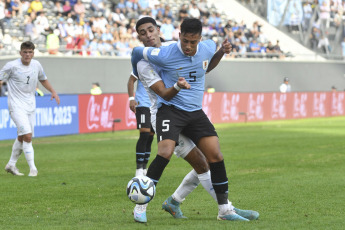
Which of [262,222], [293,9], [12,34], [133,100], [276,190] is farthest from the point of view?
[293,9]

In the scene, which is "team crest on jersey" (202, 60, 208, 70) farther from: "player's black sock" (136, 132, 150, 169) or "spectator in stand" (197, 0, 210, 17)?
"spectator in stand" (197, 0, 210, 17)

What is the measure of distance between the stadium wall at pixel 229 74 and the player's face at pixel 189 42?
2074 centimetres

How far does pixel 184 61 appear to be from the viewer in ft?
25.8

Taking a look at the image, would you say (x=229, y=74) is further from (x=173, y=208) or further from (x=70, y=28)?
(x=173, y=208)

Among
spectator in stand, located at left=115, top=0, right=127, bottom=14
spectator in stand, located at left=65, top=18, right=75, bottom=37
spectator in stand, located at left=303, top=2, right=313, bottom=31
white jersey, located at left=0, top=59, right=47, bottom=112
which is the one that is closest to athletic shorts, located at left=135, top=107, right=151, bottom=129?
white jersey, located at left=0, top=59, right=47, bottom=112

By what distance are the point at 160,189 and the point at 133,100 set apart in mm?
1579

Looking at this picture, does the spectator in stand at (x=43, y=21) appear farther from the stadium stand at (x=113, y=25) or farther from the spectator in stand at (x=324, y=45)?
the spectator in stand at (x=324, y=45)

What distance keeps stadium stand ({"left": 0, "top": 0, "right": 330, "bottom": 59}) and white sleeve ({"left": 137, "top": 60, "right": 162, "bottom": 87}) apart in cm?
2044

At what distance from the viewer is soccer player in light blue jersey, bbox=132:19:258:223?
7.84 meters

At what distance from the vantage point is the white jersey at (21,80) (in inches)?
515

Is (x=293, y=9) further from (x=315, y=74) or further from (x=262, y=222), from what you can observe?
(x=262, y=222)

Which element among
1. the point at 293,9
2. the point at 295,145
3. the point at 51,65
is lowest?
the point at 295,145

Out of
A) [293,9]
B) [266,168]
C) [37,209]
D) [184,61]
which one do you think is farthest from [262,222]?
[293,9]

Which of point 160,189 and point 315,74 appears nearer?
point 160,189
